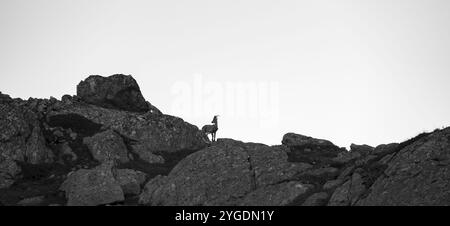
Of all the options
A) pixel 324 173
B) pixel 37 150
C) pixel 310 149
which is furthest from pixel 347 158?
pixel 37 150

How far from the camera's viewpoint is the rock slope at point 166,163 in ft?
108

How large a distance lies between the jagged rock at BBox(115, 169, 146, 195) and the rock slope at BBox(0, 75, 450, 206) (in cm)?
10

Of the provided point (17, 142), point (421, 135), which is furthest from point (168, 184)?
point (421, 135)

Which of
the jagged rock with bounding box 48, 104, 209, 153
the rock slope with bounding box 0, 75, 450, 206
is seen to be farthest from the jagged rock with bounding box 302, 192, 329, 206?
the jagged rock with bounding box 48, 104, 209, 153

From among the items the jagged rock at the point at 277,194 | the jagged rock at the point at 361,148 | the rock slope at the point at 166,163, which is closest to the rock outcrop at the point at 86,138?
the rock slope at the point at 166,163

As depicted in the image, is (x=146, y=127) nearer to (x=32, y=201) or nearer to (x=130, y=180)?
(x=130, y=180)

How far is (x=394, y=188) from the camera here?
31.3 m

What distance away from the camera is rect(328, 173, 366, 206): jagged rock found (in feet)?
109

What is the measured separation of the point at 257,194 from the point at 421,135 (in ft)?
42.2

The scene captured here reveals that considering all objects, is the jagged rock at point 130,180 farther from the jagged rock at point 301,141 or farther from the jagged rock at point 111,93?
the jagged rock at point 111,93

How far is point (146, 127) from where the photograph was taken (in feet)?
199

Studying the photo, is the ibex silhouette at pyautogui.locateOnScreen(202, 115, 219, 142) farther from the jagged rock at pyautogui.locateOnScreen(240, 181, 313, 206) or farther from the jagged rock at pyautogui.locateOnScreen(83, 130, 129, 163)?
the jagged rock at pyautogui.locateOnScreen(240, 181, 313, 206)

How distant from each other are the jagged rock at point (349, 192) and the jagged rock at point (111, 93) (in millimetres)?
38770
